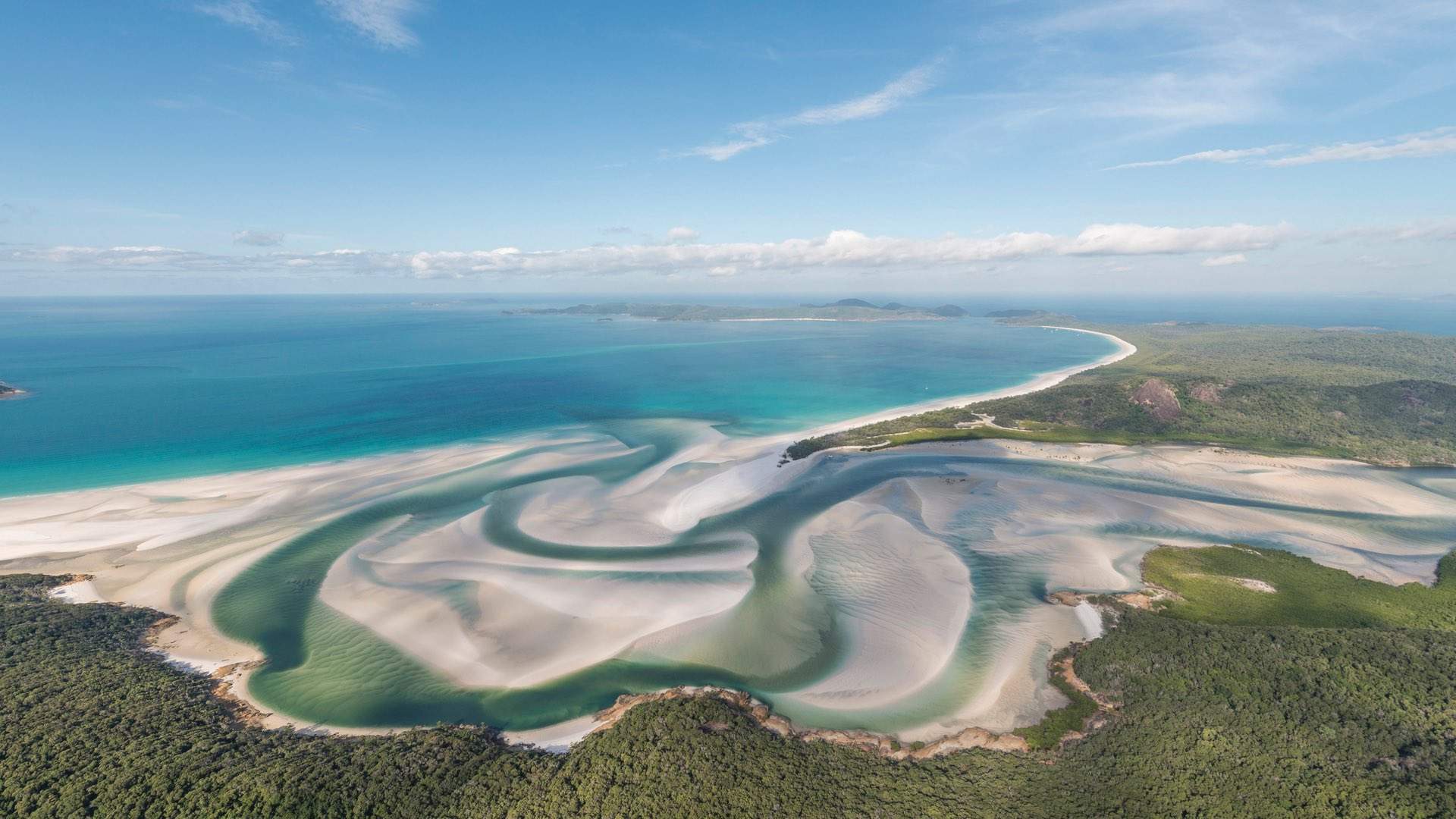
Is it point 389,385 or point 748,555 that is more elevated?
point 389,385

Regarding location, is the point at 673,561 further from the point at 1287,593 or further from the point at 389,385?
the point at 389,385

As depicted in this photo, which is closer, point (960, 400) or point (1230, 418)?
point (1230, 418)

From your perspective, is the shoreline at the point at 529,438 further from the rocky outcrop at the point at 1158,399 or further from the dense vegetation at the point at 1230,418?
the rocky outcrop at the point at 1158,399

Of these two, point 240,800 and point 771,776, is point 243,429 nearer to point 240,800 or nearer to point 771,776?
point 240,800

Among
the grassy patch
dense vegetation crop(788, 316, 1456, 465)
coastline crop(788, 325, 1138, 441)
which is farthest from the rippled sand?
coastline crop(788, 325, 1138, 441)

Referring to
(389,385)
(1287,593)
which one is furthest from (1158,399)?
(389,385)

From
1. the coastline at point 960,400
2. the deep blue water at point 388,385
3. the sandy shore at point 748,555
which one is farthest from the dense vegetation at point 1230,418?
the deep blue water at point 388,385

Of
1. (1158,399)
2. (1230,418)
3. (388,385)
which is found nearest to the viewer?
(1230,418)
